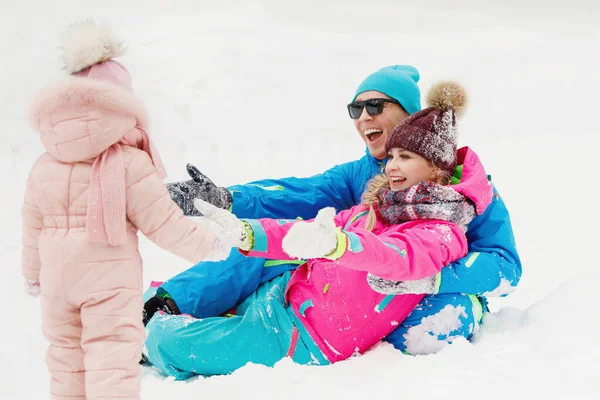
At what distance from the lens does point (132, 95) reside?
190 cm

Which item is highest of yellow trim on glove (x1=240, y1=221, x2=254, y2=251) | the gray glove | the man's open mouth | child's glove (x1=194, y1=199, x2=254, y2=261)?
the man's open mouth

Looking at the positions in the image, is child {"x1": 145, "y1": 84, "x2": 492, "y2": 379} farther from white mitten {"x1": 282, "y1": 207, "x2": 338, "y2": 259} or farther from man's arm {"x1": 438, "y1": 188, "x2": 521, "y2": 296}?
white mitten {"x1": 282, "y1": 207, "x2": 338, "y2": 259}

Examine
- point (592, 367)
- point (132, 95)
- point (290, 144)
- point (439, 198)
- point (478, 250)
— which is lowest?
point (290, 144)

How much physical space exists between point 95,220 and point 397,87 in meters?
1.92

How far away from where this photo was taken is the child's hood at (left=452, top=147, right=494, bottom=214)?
8.39 ft

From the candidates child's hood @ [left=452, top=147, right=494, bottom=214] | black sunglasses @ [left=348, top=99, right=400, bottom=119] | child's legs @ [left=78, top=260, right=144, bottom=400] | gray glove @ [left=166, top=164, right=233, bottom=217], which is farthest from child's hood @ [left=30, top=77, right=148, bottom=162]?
black sunglasses @ [left=348, top=99, right=400, bottom=119]

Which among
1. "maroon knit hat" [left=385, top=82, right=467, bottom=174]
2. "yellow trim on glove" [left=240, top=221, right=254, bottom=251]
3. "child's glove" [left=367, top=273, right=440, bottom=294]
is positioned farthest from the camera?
"maroon knit hat" [left=385, top=82, right=467, bottom=174]

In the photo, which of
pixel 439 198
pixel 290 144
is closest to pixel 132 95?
pixel 439 198

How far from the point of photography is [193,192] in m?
2.97

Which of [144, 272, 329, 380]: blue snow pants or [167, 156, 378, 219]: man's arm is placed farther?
[167, 156, 378, 219]: man's arm

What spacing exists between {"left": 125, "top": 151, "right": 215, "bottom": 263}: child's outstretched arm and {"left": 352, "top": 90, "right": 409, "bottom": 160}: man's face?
1580mm

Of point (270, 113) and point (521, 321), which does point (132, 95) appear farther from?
point (270, 113)

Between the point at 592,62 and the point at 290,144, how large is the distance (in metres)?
6.67

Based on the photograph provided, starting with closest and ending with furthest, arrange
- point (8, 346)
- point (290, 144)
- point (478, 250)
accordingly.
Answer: point (478, 250)
point (8, 346)
point (290, 144)
